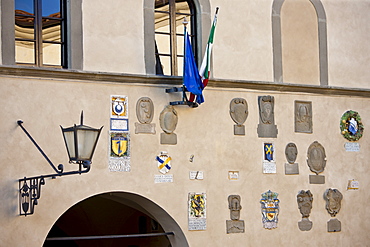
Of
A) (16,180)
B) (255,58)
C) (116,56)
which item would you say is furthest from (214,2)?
(16,180)

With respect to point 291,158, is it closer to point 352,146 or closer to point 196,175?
point 352,146

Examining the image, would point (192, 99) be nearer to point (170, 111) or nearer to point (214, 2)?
point (170, 111)

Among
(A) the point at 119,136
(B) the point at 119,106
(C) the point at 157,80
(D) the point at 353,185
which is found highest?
(C) the point at 157,80

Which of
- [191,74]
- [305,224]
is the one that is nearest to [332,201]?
[305,224]

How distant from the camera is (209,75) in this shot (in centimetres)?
1096

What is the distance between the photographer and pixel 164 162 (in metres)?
10.8

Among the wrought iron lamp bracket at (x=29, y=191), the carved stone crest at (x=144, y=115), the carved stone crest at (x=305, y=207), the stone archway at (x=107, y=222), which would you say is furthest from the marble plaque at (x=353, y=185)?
the wrought iron lamp bracket at (x=29, y=191)

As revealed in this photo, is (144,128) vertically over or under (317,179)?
over

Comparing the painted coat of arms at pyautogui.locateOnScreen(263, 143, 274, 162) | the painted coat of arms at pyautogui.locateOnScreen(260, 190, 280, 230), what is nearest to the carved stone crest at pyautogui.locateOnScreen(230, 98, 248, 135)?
the painted coat of arms at pyautogui.locateOnScreen(263, 143, 274, 162)

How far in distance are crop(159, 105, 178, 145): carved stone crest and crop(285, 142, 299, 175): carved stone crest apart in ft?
6.18

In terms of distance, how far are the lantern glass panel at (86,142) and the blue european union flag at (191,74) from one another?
81.6 inches

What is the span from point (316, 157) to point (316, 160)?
48 mm

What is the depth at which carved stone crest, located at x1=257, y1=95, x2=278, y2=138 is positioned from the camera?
11.5 m

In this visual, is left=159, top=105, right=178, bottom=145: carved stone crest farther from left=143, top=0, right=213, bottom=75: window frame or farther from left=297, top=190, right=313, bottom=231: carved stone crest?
left=297, top=190, right=313, bottom=231: carved stone crest
